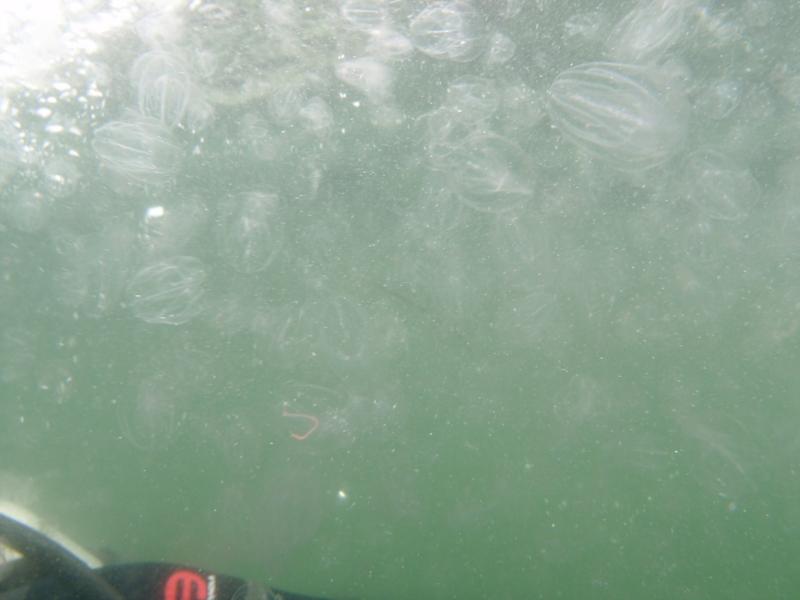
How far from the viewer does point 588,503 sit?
4406cm

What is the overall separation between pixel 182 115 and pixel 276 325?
1139cm

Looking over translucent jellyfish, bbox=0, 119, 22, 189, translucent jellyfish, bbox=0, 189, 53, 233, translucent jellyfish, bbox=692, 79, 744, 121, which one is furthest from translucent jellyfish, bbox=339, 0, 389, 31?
translucent jellyfish, bbox=0, 189, 53, 233

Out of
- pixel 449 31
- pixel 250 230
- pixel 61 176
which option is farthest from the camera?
pixel 250 230

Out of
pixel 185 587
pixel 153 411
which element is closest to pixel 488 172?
pixel 185 587

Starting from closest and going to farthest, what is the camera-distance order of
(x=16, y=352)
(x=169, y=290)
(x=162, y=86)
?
(x=162, y=86)
(x=169, y=290)
(x=16, y=352)

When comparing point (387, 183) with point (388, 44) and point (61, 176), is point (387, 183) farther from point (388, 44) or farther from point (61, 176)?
point (61, 176)

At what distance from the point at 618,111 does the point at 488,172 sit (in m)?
3.34

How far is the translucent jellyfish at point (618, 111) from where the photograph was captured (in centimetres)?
849

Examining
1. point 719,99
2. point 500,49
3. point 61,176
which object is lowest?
point 500,49

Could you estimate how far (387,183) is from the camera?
11164 mm

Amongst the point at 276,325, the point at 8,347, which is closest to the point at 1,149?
the point at 276,325

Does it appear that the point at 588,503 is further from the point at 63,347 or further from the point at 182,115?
the point at 182,115

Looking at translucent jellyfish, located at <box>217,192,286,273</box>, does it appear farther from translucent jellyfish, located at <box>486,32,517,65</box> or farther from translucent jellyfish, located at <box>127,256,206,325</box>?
translucent jellyfish, located at <box>486,32,517,65</box>

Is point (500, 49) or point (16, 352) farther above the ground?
point (16, 352)
